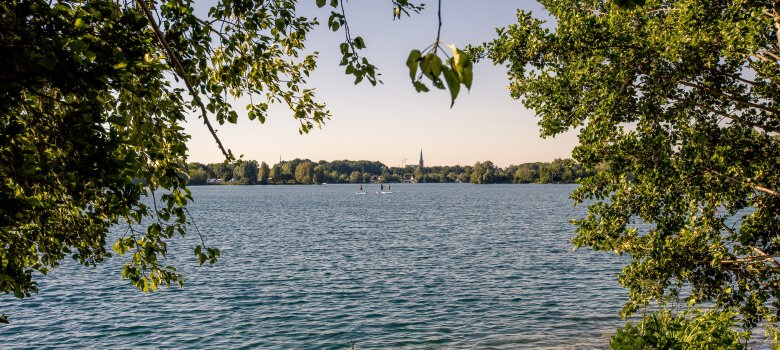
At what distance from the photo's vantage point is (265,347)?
64.5 ft

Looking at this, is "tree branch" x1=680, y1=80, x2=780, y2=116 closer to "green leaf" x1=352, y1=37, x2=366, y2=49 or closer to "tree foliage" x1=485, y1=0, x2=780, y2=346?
"tree foliage" x1=485, y1=0, x2=780, y2=346

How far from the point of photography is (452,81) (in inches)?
77.9

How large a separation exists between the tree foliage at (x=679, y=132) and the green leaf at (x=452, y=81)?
994 cm

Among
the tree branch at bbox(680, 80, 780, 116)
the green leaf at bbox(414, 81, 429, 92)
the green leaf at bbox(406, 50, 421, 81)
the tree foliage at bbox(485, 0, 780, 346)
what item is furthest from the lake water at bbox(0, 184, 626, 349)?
the green leaf at bbox(406, 50, 421, 81)

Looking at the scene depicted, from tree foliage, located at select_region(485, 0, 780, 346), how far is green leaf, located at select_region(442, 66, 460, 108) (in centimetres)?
994

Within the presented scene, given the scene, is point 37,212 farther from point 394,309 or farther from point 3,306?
point 3,306

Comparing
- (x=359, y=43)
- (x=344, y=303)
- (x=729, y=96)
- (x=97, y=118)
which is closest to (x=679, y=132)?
(x=729, y=96)

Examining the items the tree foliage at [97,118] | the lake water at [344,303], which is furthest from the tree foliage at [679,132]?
the lake water at [344,303]

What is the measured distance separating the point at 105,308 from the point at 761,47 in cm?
2626

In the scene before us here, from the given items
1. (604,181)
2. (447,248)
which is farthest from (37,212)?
(447,248)

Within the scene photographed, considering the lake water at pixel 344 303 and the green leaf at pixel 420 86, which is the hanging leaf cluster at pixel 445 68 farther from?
the lake water at pixel 344 303

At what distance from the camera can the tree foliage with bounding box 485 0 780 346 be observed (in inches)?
427

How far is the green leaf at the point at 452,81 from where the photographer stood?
1966 mm

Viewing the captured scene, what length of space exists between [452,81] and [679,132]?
36.4 feet
